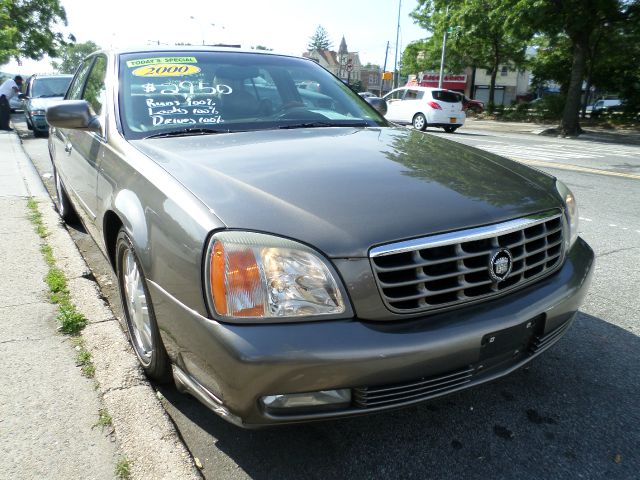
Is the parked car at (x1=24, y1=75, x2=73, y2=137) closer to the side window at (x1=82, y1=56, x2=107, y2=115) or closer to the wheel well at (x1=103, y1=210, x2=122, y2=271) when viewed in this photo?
the side window at (x1=82, y1=56, x2=107, y2=115)

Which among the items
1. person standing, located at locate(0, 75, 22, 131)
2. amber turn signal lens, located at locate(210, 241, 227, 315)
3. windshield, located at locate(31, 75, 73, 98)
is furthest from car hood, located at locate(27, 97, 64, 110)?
amber turn signal lens, located at locate(210, 241, 227, 315)

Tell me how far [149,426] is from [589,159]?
41.0ft

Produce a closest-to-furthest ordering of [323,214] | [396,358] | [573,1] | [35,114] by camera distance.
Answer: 1. [396,358]
2. [323,214]
3. [35,114]
4. [573,1]

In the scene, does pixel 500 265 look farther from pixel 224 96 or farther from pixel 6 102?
pixel 6 102

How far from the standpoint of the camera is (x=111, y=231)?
9.38ft

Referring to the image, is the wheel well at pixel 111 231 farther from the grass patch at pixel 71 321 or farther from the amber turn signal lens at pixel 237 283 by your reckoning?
the amber turn signal lens at pixel 237 283

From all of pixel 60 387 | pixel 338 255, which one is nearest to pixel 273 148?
pixel 338 255

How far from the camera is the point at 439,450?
2.14 meters

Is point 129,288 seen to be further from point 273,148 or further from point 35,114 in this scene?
point 35,114

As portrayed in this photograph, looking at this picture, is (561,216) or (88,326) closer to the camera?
(561,216)

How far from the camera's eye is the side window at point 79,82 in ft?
14.7

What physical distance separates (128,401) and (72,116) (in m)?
Result: 1.68

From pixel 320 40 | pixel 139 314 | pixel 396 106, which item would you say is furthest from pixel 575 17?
pixel 320 40

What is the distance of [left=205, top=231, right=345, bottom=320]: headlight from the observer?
1.73 meters
